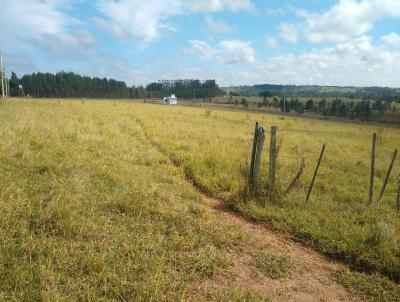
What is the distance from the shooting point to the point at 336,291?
5.04 metres

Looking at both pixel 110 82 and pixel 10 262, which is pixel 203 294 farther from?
pixel 110 82

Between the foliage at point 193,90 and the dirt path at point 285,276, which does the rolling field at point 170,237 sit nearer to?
the dirt path at point 285,276

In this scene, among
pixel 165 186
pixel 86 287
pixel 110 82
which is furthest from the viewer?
pixel 110 82

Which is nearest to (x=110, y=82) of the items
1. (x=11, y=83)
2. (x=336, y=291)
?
(x=11, y=83)

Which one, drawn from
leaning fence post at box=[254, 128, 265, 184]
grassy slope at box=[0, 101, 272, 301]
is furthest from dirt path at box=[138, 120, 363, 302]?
leaning fence post at box=[254, 128, 265, 184]

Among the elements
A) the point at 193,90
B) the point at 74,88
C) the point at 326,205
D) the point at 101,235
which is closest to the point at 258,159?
the point at 326,205

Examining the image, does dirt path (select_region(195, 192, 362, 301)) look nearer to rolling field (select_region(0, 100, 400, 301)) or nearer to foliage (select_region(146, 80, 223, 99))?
rolling field (select_region(0, 100, 400, 301))

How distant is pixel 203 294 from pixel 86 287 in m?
1.50

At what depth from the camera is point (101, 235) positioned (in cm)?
572

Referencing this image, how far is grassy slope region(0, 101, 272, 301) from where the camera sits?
4430 millimetres

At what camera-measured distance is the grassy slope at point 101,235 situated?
443cm

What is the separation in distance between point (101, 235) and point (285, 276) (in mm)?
3011

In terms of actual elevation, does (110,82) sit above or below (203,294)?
above

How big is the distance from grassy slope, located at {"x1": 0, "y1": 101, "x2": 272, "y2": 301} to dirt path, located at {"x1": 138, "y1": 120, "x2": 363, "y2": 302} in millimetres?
215
